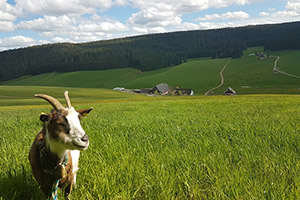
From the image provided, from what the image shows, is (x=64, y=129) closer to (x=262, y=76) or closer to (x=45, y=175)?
(x=45, y=175)

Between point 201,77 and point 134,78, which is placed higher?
point 134,78

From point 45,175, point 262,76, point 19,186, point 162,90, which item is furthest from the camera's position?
point 262,76

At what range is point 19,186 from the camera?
14.4 feet

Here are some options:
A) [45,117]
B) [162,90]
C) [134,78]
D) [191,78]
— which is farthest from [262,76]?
[45,117]

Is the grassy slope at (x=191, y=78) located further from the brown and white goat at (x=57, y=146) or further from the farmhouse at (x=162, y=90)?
the brown and white goat at (x=57, y=146)

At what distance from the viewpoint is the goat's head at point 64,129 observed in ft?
12.1

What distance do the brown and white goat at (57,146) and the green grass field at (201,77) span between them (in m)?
114

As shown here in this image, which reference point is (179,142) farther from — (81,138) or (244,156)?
(81,138)

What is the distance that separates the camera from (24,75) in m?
198

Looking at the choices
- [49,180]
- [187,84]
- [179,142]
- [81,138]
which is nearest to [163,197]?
[81,138]

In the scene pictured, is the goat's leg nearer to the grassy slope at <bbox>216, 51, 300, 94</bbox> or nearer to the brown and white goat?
the brown and white goat

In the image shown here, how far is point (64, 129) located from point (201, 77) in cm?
15414

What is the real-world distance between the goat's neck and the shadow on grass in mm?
840

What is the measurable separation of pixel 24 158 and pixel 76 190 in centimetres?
197
